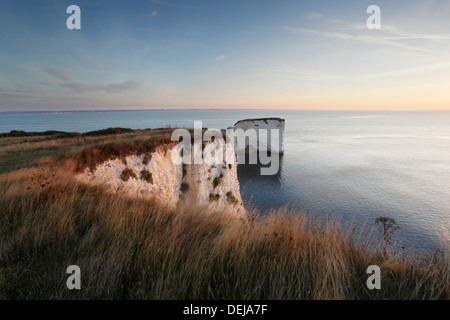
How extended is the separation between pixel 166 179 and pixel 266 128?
51624mm

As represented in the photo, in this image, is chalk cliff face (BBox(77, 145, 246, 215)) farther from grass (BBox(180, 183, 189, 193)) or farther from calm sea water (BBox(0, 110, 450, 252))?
calm sea water (BBox(0, 110, 450, 252))

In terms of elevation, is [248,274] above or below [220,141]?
below

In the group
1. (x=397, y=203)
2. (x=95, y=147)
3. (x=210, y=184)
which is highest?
(x=95, y=147)

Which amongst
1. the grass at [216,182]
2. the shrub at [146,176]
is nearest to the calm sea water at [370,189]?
the grass at [216,182]

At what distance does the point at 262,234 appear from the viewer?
12.4 feet

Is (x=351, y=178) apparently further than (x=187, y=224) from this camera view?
Yes

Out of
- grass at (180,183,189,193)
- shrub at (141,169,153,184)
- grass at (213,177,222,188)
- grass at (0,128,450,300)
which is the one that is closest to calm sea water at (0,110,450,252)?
grass at (213,177,222,188)

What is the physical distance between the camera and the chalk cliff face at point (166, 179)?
886 centimetres

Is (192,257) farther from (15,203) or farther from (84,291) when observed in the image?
(15,203)

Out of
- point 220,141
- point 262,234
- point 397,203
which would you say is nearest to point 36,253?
point 262,234

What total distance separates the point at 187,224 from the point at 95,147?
8.83 m

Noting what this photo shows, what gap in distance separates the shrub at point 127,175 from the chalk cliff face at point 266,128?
168 feet

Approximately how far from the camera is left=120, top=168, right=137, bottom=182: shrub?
9.90m

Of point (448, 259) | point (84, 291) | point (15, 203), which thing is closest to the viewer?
point (84, 291)
